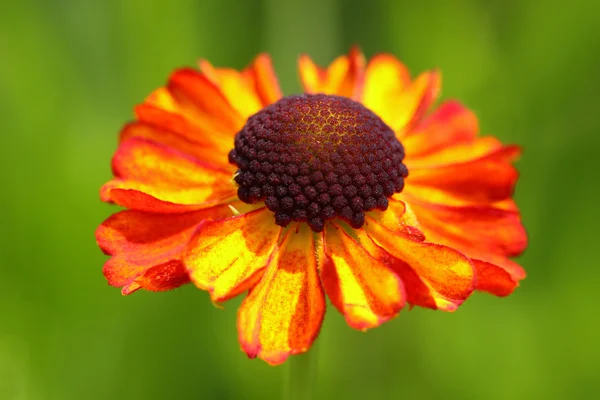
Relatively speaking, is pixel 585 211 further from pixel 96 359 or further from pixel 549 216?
pixel 96 359

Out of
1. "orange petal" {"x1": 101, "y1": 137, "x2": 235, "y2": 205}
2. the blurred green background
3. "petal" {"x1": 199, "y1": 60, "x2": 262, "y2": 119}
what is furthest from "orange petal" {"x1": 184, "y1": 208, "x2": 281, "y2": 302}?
the blurred green background

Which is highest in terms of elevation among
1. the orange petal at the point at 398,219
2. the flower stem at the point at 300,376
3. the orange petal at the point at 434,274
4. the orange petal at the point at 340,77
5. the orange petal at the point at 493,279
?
the orange petal at the point at 340,77

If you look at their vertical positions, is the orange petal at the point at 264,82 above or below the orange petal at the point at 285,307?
above

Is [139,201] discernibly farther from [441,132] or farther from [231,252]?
[441,132]

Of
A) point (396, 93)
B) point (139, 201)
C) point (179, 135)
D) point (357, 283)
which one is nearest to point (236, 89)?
point (179, 135)

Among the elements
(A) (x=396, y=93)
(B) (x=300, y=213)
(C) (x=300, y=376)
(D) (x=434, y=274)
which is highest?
(A) (x=396, y=93)

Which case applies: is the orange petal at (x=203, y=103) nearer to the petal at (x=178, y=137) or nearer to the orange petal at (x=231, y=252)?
the petal at (x=178, y=137)

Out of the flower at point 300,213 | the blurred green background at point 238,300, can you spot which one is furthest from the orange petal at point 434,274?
the blurred green background at point 238,300
